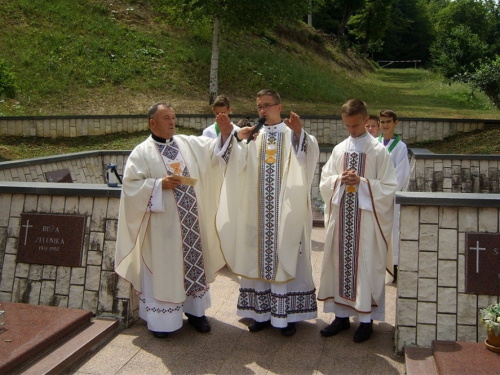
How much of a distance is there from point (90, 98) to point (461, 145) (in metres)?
10.3

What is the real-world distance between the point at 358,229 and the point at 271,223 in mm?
708

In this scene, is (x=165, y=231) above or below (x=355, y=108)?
below

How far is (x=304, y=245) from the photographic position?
5.12m

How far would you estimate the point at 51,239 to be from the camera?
5.32 meters

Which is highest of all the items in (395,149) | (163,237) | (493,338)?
(395,149)

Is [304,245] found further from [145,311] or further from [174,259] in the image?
[145,311]

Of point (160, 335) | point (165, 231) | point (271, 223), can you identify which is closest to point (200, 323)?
point (160, 335)

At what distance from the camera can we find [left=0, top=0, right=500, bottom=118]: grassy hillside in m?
17.9

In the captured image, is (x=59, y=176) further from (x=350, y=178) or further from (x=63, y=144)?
(x=350, y=178)

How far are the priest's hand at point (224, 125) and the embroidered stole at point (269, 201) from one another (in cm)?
31

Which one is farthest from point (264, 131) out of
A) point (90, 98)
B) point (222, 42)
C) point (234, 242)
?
point (222, 42)

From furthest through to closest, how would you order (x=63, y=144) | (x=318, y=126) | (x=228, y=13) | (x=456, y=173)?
(x=228, y=13) → (x=318, y=126) → (x=63, y=144) → (x=456, y=173)

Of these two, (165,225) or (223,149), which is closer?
(165,225)

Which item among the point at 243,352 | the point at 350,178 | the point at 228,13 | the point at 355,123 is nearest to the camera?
the point at 243,352
